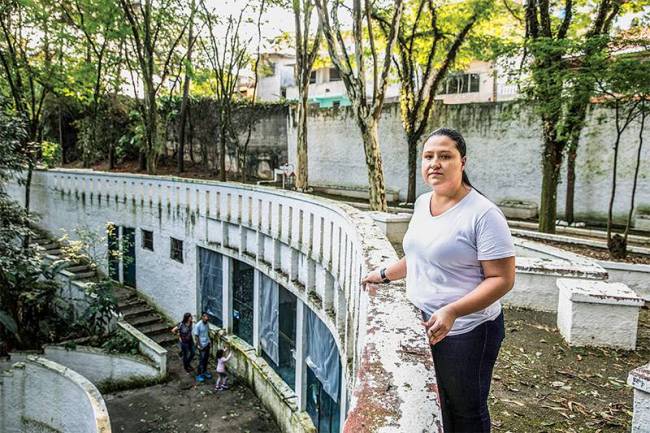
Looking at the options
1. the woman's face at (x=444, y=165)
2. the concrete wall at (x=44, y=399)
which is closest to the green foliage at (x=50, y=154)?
the concrete wall at (x=44, y=399)

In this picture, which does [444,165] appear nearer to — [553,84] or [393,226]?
[393,226]

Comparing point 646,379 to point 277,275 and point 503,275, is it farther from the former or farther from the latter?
point 277,275

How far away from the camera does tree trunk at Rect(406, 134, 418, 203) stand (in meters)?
17.4

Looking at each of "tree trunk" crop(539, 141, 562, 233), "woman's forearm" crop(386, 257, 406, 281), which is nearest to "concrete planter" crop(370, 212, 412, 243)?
"tree trunk" crop(539, 141, 562, 233)

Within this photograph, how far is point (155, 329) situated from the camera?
50.1 feet

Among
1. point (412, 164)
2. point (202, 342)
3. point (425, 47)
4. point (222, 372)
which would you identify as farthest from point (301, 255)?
point (425, 47)

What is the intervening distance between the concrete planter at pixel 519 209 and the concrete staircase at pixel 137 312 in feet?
38.1

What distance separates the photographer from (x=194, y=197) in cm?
1448

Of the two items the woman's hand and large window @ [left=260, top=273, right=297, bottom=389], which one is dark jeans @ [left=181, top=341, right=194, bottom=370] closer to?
large window @ [left=260, top=273, right=297, bottom=389]

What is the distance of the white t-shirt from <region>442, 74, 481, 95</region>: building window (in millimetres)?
22929

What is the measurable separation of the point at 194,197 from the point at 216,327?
3897 mm

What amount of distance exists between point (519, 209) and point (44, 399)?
1473 cm

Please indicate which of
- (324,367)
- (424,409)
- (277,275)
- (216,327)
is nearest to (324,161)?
(216,327)

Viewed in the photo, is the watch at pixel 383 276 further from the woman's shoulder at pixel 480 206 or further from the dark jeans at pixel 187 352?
the dark jeans at pixel 187 352
